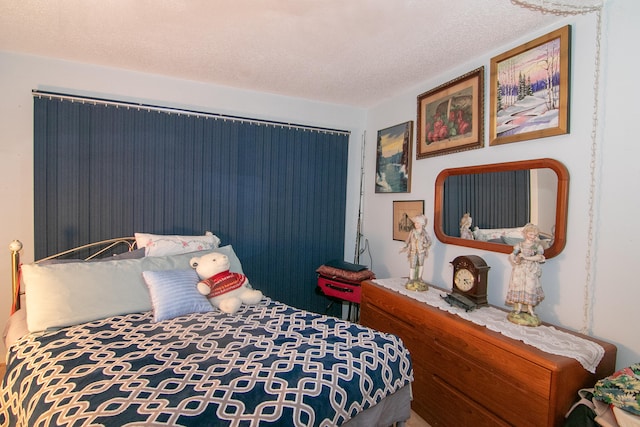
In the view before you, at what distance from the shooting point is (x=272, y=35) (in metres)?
2.03

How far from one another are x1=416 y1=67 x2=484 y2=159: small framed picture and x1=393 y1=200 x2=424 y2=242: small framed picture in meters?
0.43

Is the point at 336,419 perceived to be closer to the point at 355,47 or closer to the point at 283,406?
the point at 283,406

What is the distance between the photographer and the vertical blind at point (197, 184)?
2494 mm

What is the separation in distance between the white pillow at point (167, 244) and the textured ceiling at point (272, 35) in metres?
1.38

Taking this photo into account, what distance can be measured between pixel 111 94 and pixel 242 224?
154 centimetres

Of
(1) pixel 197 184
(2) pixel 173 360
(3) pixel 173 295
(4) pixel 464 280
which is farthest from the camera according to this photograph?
(1) pixel 197 184

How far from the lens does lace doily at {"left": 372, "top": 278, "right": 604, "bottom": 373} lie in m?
1.43

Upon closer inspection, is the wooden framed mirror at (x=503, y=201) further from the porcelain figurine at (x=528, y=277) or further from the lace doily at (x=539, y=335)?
the lace doily at (x=539, y=335)

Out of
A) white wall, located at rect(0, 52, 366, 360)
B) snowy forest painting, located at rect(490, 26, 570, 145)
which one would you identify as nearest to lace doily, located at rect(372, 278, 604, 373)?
snowy forest painting, located at rect(490, 26, 570, 145)

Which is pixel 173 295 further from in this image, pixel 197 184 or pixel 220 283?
pixel 197 184

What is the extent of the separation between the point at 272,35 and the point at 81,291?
75.8 inches

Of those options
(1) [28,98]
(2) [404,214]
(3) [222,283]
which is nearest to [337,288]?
(2) [404,214]

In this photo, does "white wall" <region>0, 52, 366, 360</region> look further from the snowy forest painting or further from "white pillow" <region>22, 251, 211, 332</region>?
the snowy forest painting

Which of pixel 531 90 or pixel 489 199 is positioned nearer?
pixel 531 90
